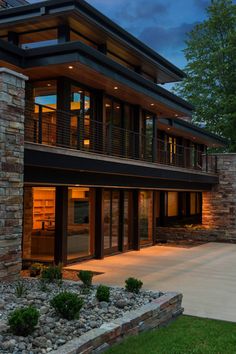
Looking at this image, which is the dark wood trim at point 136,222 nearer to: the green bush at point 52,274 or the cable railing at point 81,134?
the cable railing at point 81,134

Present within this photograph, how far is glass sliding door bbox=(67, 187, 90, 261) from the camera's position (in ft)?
47.7

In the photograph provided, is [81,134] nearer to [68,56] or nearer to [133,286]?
[68,56]

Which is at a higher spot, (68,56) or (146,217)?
(68,56)

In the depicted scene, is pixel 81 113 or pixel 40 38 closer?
pixel 81 113

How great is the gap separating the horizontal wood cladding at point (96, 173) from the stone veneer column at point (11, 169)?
0.91 metres

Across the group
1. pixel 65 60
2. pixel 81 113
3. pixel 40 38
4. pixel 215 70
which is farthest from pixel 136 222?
pixel 215 70

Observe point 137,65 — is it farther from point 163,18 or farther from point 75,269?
point 163,18

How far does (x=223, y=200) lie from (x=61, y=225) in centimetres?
1216

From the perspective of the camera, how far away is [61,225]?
1399 centimetres

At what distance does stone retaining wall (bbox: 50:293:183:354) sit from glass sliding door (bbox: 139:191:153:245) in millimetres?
10976

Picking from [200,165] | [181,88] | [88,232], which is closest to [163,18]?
[181,88]

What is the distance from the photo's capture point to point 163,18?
192875 millimetres

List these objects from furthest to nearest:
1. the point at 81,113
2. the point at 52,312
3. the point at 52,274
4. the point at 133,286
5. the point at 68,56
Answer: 1. the point at 81,113
2. the point at 68,56
3. the point at 52,274
4. the point at 133,286
5. the point at 52,312

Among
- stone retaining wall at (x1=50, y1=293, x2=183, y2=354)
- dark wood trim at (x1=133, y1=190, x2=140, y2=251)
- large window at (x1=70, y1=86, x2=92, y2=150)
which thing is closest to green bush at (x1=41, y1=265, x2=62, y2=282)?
stone retaining wall at (x1=50, y1=293, x2=183, y2=354)
